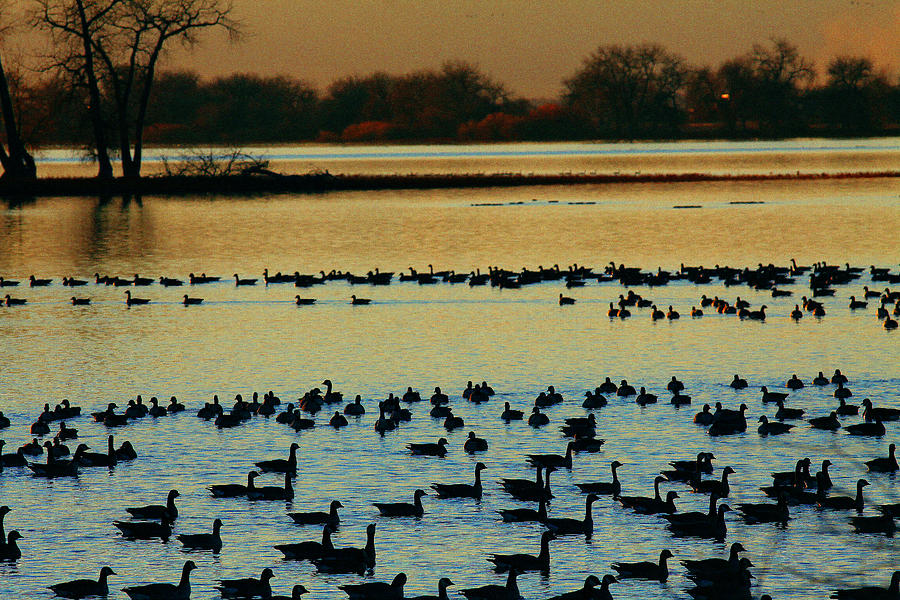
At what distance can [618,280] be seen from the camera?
4834 centimetres

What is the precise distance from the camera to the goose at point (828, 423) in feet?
79.7

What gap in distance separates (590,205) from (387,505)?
70395 mm

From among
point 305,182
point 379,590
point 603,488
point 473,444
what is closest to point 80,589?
point 379,590

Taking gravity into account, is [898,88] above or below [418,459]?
above

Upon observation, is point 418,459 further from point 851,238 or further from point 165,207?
point 165,207

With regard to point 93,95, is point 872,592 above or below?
below

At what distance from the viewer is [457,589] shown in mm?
16172

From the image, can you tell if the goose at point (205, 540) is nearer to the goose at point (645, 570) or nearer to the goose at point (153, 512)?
the goose at point (153, 512)

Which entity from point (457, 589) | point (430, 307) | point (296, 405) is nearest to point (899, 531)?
point (457, 589)

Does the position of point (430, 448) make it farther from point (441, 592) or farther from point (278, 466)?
point (441, 592)

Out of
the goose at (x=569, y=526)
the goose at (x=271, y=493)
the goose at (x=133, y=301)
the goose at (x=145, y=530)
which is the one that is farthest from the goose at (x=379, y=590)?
the goose at (x=133, y=301)

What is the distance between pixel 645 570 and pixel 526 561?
160 cm

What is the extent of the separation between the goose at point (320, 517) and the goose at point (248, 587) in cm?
261

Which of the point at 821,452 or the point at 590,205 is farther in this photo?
the point at 590,205
